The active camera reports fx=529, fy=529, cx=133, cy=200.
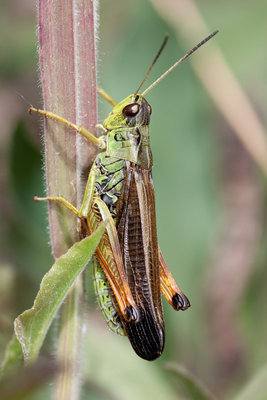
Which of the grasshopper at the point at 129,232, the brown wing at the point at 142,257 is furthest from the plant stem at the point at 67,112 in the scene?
the brown wing at the point at 142,257

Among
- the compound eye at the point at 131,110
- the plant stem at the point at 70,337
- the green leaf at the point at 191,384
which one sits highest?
the compound eye at the point at 131,110

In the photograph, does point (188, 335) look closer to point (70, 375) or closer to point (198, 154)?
point (198, 154)

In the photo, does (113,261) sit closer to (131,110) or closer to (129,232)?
(129,232)

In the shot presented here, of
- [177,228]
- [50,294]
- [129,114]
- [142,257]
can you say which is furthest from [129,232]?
[177,228]

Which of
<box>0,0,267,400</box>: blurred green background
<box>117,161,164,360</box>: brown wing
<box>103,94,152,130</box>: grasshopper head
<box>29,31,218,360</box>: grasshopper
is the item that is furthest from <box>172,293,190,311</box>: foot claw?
<box>103,94,152,130</box>: grasshopper head

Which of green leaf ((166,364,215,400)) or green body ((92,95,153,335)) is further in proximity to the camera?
green body ((92,95,153,335))

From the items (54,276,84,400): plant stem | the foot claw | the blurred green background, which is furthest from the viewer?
the blurred green background

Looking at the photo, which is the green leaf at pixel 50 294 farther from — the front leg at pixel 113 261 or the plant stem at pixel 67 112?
the front leg at pixel 113 261

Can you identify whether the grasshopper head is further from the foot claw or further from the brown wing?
the foot claw
